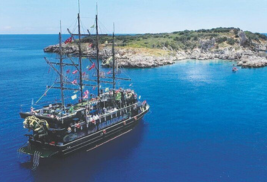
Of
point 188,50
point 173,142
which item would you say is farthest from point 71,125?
point 188,50

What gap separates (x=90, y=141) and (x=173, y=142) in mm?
13199

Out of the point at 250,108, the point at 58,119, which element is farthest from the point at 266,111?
the point at 58,119

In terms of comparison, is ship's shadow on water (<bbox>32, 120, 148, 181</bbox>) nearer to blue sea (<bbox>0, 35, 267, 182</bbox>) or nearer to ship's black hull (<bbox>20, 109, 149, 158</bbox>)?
blue sea (<bbox>0, 35, 267, 182</bbox>)

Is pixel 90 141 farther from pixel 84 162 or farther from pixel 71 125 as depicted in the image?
pixel 71 125

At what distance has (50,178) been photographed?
1271 inches

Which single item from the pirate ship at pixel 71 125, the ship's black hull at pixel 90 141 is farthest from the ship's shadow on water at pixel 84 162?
the pirate ship at pixel 71 125

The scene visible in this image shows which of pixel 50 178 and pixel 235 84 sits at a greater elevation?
pixel 235 84

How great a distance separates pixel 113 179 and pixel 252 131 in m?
27.1

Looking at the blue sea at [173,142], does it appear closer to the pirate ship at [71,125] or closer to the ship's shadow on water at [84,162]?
the ship's shadow on water at [84,162]

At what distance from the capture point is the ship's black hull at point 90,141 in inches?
1406

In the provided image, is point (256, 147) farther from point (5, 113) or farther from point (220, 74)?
point (220, 74)

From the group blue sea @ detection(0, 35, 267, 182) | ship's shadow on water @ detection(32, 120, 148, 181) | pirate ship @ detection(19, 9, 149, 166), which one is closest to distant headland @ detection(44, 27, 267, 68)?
blue sea @ detection(0, 35, 267, 182)

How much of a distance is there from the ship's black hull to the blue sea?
1082 mm

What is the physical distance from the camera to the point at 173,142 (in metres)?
41.5
